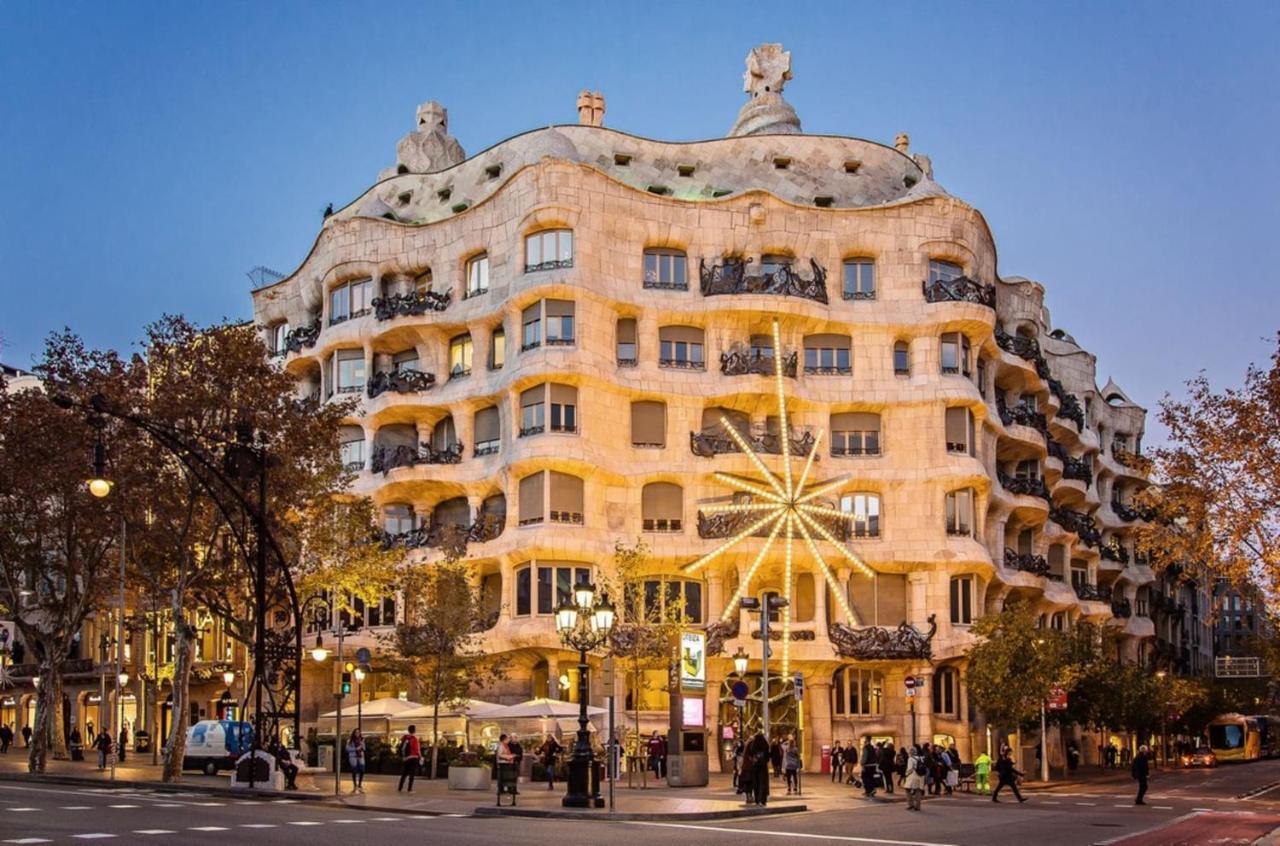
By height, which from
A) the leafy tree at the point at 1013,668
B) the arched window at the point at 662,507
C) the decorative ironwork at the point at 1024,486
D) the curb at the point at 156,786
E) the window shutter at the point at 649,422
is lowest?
the curb at the point at 156,786

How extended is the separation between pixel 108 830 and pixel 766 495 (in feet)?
122

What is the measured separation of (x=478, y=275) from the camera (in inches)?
2493

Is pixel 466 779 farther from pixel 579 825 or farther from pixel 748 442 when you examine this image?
pixel 748 442

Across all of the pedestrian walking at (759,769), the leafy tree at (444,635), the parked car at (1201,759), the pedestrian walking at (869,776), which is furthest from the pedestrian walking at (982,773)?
the parked car at (1201,759)

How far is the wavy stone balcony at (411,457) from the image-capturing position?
6222cm

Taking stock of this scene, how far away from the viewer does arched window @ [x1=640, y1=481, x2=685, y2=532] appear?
2368 inches

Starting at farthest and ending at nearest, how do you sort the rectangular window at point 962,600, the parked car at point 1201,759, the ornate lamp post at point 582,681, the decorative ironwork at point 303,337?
the parked car at point 1201,759 < the decorative ironwork at point 303,337 < the rectangular window at point 962,600 < the ornate lamp post at point 582,681

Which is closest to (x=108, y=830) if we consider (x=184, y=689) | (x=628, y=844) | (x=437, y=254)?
(x=628, y=844)

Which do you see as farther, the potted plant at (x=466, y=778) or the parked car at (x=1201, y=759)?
the parked car at (x=1201, y=759)

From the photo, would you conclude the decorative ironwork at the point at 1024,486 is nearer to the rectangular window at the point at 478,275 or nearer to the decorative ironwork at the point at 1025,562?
the decorative ironwork at the point at 1025,562

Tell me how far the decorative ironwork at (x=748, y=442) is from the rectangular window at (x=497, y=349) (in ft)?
27.7

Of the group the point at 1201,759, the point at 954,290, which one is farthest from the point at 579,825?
the point at 1201,759

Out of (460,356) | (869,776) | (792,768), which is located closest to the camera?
(869,776)

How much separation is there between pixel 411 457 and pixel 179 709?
21.2 meters
